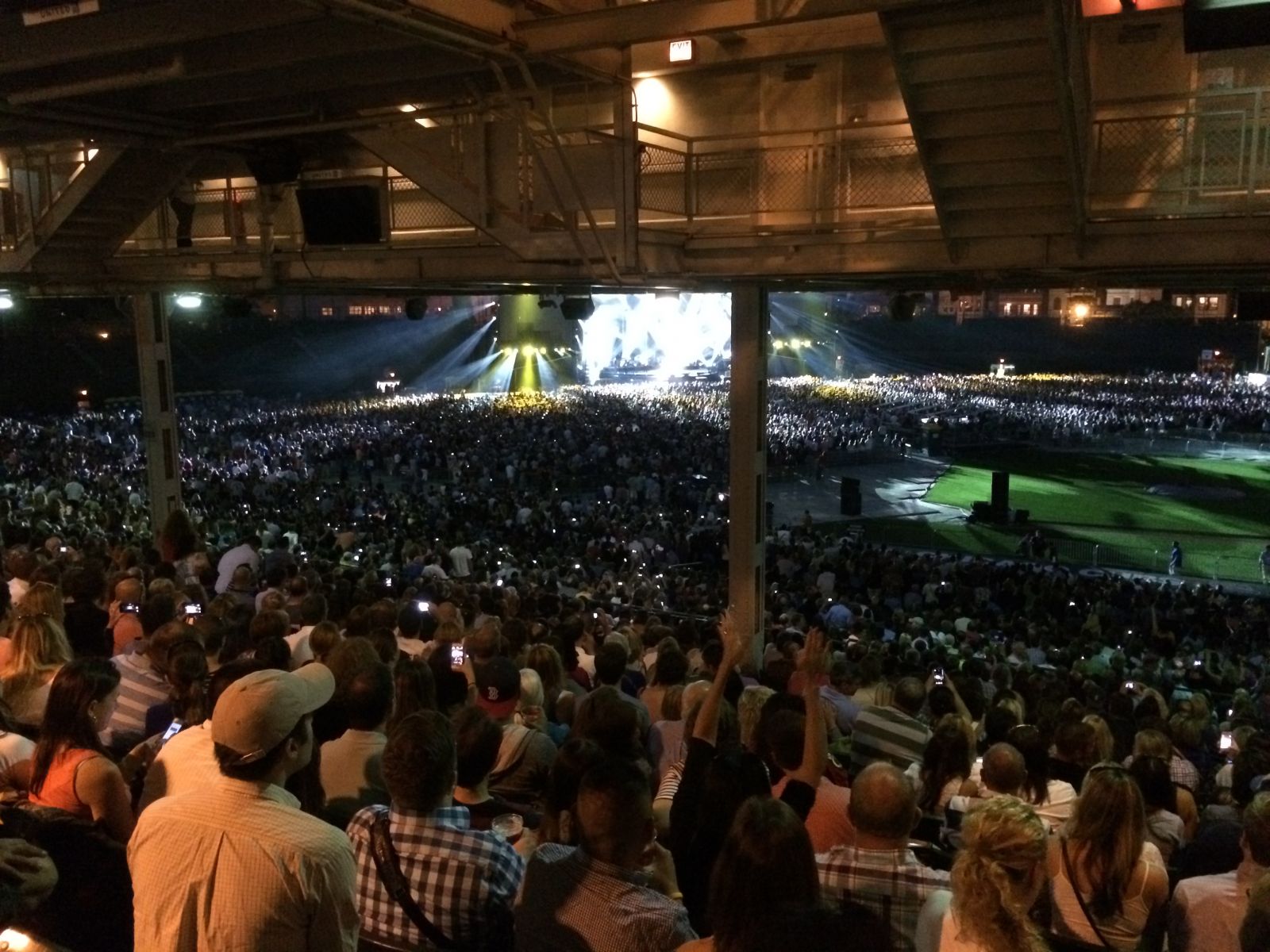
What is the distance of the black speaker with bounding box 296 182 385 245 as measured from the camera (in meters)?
9.24

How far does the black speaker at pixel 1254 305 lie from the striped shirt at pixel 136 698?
9.04m

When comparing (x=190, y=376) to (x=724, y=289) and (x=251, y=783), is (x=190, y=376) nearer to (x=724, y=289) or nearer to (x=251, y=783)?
(x=724, y=289)

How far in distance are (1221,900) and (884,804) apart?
1.03m

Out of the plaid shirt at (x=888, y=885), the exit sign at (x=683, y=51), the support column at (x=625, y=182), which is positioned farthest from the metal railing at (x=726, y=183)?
the plaid shirt at (x=888, y=885)

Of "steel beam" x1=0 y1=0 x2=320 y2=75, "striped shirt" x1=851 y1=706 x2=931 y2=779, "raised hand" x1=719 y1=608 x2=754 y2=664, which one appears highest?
"steel beam" x1=0 y1=0 x2=320 y2=75

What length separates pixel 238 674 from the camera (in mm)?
3133

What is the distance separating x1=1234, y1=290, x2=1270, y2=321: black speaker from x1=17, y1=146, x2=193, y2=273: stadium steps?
9855 millimetres

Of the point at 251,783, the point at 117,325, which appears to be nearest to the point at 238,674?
the point at 251,783

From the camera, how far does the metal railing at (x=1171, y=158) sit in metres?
7.47

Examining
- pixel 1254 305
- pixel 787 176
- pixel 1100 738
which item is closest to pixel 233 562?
pixel 787 176

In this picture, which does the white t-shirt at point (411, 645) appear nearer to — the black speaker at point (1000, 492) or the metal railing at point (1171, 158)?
the metal railing at point (1171, 158)

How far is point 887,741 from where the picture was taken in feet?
14.7

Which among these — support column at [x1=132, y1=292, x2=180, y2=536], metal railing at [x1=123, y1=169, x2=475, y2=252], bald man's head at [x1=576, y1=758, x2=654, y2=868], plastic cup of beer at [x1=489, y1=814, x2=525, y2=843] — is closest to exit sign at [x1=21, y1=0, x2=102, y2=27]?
metal railing at [x1=123, y1=169, x2=475, y2=252]

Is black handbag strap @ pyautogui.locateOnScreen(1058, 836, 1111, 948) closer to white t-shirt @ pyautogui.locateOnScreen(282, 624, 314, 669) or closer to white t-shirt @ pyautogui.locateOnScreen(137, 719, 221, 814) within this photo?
white t-shirt @ pyautogui.locateOnScreen(137, 719, 221, 814)
